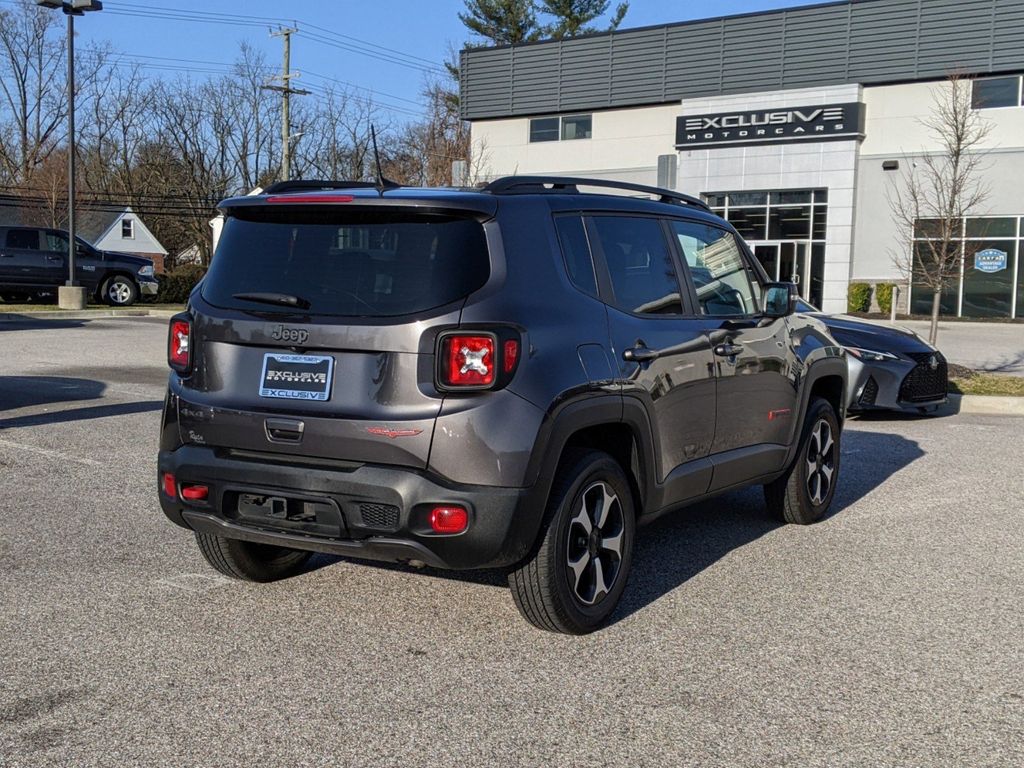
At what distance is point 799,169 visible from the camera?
3816cm

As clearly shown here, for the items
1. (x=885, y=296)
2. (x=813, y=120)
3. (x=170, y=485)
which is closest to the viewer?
(x=170, y=485)

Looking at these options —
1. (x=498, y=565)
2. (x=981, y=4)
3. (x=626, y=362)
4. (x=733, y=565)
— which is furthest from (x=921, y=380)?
(x=981, y=4)

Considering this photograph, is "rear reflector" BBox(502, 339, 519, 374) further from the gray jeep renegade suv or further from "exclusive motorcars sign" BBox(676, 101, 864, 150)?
"exclusive motorcars sign" BBox(676, 101, 864, 150)

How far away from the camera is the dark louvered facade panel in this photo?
35344 millimetres

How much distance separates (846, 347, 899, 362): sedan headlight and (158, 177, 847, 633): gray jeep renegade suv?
6936 millimetres

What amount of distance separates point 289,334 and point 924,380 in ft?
29.5

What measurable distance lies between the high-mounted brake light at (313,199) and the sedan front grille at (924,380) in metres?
8.47

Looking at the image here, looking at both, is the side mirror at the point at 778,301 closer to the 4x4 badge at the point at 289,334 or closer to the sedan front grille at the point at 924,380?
the 4x4 badge at the point at 289,334

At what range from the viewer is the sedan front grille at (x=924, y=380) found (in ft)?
38.2

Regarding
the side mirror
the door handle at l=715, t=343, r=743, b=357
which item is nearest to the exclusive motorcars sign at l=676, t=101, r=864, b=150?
the side mirror

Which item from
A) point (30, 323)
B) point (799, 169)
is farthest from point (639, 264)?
point (799, 169)

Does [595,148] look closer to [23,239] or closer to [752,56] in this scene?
[752,56]

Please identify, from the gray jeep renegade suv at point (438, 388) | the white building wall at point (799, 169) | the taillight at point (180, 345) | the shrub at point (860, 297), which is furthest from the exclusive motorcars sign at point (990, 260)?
the taillight at point (180, 345)

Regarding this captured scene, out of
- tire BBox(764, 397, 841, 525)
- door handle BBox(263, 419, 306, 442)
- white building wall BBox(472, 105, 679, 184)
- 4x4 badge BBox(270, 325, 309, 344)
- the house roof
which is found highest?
white building wall BBox(472, 105, 679, 184)
